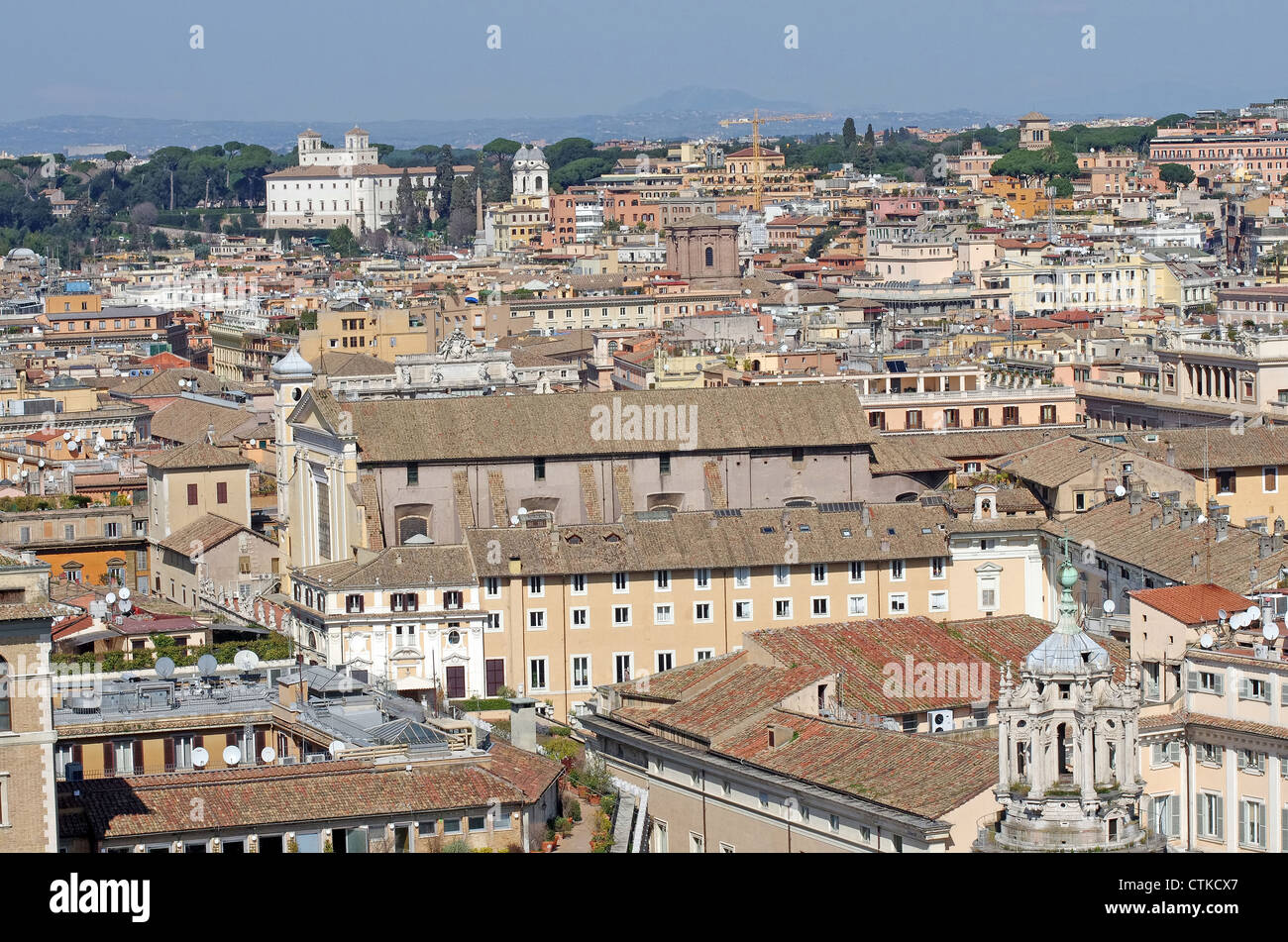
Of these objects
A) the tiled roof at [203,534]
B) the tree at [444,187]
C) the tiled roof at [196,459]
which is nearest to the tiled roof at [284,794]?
the tiled roof at [203,534]

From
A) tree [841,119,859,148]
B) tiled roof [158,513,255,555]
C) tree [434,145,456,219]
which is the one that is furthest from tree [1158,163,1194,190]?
tiled roof [158,513,255,555]

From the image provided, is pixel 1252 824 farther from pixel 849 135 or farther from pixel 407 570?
pixel 849 135

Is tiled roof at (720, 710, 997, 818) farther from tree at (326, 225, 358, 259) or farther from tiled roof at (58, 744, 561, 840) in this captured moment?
tree at (326, 225, 358, 259)

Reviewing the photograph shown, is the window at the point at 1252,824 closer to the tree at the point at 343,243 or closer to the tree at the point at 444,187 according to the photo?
the tree at the point at 343,243

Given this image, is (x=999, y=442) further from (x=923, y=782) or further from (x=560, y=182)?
(x=560, y=182)

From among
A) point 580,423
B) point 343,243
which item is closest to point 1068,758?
point 580,423
